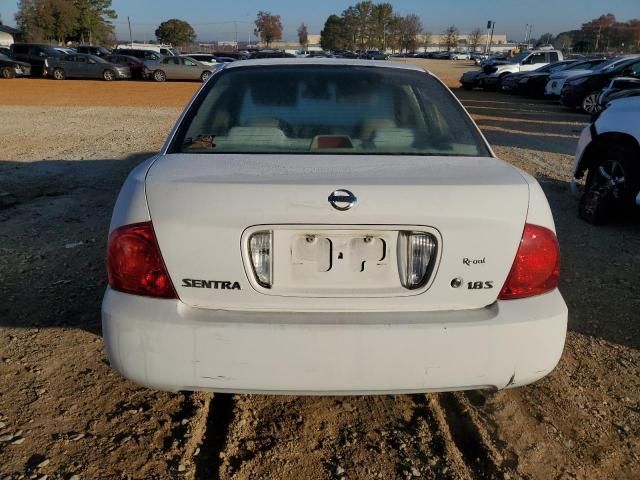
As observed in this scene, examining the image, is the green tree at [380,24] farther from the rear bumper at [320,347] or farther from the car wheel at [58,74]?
the rear bumper at [320,347]

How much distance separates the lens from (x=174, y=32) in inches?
3585

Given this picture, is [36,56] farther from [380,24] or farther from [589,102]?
[380,24]

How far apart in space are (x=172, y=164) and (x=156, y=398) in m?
1.21

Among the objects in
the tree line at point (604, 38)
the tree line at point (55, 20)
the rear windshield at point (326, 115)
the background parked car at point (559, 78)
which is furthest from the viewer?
the tree line at point (604, 38)

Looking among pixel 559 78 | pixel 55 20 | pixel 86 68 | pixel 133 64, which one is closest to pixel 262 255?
pixel 559 78

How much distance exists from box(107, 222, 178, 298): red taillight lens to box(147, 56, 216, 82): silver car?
3243cm

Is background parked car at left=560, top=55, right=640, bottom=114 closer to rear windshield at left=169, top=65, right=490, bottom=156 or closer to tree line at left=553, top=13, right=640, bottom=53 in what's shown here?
rear windshield at left=169, top=65, right=490, bottom=156

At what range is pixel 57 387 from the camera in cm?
296

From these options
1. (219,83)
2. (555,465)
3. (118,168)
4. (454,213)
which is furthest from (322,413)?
(118,168)

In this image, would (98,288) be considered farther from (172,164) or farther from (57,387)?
(172,164)

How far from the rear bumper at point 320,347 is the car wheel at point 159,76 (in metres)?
33.1

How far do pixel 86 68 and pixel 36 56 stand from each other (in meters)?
3.72

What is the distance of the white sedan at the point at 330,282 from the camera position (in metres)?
2.12

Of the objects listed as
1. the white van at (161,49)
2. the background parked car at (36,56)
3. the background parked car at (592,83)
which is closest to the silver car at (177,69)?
the white van at (161,49)
